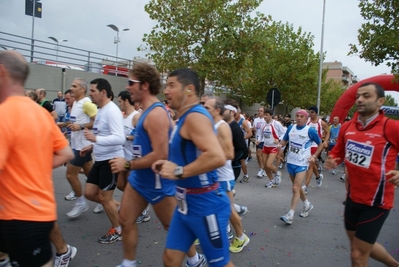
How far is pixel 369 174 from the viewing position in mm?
3410

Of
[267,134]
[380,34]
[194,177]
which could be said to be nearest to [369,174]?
[194,177]

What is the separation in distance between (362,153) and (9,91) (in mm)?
2979

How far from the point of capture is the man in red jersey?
3.31m

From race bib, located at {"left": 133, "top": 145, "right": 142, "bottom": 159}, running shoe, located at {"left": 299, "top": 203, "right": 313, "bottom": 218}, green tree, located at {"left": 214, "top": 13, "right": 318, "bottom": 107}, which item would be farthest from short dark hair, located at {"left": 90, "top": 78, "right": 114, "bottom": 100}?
green tree, located at {"left": 214, "top": 13, "right": 318, "bottom": 107}

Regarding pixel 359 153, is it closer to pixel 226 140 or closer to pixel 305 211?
pixel 226 140

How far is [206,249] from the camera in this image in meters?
2.68

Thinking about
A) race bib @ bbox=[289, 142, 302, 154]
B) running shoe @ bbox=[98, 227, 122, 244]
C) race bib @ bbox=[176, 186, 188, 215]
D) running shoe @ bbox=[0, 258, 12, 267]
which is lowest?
running shoe @ bbox=[98, 227, 122, 244]

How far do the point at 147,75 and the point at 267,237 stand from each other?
313 cm

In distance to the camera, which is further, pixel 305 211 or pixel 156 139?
pixel 305 211

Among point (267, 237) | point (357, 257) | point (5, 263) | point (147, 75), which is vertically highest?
point (147, 75)

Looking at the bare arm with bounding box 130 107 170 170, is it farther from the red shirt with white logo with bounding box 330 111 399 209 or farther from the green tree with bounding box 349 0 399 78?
the green tree with bounding box 349 0 399 78

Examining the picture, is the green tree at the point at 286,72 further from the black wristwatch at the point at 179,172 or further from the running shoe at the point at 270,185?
the black wristwatch at the point at 179,172

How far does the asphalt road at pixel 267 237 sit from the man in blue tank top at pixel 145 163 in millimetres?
901

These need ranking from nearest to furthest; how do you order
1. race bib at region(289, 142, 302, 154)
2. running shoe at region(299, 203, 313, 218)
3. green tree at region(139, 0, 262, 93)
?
race bib at region(289, 142, 302, 154) < running shoe at region(299, 203, 313, 218) < green tree at region(139, 0, 262, 93)
